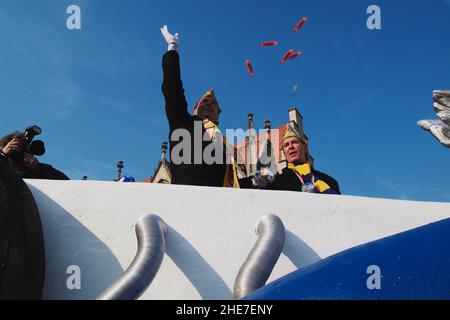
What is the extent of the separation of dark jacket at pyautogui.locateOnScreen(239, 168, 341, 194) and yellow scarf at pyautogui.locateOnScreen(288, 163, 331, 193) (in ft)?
0.15

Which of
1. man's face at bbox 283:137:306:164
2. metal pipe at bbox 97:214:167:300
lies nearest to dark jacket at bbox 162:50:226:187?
man's face at bbox 283:137:306:164

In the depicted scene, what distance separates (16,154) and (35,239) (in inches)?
62.2

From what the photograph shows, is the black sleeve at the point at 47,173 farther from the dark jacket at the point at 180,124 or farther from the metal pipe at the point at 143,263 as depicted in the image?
the metal pipe at the point at 143,263

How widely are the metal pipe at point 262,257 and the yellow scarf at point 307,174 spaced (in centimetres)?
126

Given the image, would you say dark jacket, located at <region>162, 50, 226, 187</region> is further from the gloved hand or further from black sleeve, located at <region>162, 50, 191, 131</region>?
the gloved hand

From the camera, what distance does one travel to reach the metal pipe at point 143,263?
1.87 meters

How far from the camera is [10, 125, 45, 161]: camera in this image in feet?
11.3

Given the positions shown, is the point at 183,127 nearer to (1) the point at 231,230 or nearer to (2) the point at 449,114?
(1) the point at 231,230

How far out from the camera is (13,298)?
5.96 feet

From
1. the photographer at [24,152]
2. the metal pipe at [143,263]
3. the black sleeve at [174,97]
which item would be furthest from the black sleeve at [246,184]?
the photographer at [24,152]

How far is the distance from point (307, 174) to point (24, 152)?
7.70ft

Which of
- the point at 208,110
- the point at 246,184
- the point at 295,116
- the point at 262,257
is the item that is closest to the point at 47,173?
the point at 208,110

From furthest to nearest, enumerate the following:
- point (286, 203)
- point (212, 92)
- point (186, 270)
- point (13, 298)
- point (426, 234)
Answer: point (212, 92) < point (286, 203) < point (186, 270) < point (13, 298) < point (426, 234)
